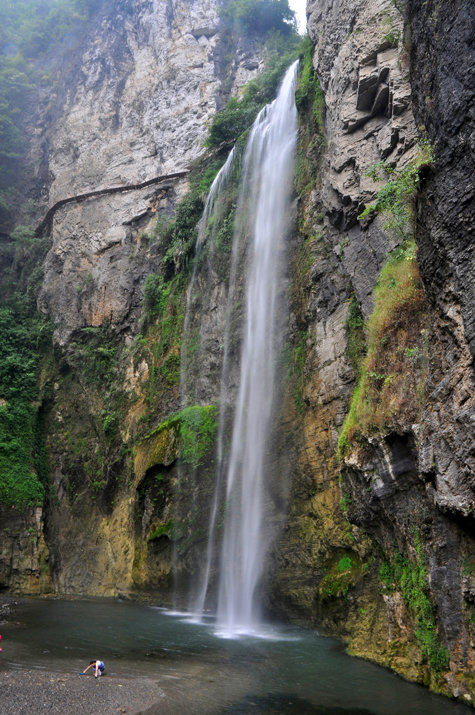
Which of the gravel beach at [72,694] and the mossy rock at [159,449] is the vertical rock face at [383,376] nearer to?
the gravel beach at [72,694]

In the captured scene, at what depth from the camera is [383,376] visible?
946cm

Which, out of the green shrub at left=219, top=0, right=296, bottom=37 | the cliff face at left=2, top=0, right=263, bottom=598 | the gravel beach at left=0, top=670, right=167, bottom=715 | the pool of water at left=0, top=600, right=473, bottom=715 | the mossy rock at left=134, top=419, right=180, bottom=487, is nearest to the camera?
the gravel beach at left=0, top=670, right=167, bottom=715

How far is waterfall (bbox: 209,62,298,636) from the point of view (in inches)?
549

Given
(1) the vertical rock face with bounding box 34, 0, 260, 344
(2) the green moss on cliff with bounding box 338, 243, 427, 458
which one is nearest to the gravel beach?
(2) the green moss on cliff with bounding box 338, 243, 427, 458

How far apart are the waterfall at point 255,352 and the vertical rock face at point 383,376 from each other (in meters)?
0.93

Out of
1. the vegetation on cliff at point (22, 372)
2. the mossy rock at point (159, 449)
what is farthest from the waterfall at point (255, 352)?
the vegetation on cliff at point (22, 372)

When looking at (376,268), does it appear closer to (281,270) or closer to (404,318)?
(404,318)

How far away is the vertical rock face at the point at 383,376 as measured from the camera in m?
7.16

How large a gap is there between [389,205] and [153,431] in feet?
38.1

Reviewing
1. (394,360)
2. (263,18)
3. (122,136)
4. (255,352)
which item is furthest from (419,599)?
(263,18)

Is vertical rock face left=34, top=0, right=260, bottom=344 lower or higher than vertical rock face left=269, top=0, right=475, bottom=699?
higher

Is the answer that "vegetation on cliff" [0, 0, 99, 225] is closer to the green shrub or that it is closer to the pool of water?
the green shrub

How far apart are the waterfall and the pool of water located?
149 centimetres

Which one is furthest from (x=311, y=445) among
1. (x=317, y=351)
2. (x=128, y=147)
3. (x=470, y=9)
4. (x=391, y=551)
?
(x=128, y=147)
